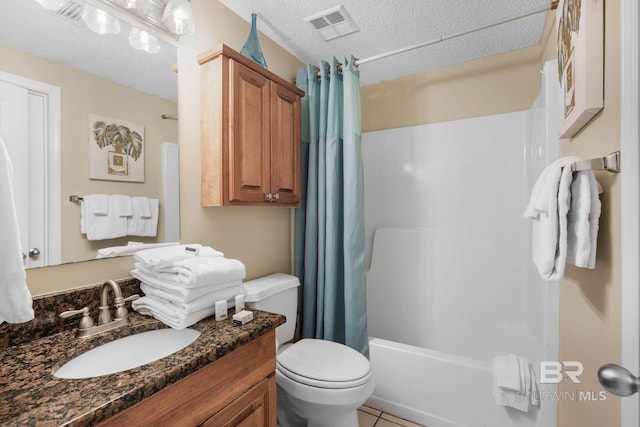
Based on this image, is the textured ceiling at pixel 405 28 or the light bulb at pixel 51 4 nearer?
the light bulb at pixel 51 4

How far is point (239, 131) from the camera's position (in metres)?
1.52

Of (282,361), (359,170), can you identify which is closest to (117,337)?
(282,361)

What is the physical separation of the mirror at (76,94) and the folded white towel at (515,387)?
1713mm

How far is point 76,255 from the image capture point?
111cm

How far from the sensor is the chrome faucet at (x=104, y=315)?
3.27 ft

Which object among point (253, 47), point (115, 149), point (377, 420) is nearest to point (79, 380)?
point (115, 149)

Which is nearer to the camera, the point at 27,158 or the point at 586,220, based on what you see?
the point at 586,220

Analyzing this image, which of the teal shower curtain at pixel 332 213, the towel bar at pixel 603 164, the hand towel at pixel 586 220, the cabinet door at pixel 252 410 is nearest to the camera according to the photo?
the towel bar at pixel 603 164

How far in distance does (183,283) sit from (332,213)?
1047 mm

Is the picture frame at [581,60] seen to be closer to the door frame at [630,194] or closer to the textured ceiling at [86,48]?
the door frame at [630,194]

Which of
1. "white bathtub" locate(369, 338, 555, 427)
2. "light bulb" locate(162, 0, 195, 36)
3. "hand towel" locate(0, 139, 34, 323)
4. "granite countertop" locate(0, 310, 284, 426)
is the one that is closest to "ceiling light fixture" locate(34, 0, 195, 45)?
"light bulb" locate(162, 0, 195, 36)

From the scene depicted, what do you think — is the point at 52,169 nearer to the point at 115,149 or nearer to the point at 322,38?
the point at 115,149

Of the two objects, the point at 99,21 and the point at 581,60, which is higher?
the point at 99,21

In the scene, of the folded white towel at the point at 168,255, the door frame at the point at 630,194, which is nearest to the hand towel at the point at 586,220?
the door frame at the point at 630,194
